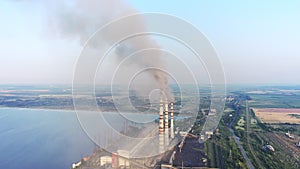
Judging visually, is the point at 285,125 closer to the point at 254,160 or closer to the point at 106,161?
the point at 254,160

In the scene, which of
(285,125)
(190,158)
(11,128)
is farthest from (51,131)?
(285,125)

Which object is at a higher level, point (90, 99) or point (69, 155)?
point (90, 99)

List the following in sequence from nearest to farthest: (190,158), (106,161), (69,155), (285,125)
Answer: (106,161)
(190,158)
(69,155)
(285,125)

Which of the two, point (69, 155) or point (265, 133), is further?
point (265, 133)

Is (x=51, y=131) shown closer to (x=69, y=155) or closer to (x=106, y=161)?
(x=69, y=155)

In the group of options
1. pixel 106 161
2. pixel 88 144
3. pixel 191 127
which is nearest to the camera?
pixel 106 161

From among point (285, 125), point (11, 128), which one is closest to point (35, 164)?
point (11, 128)
